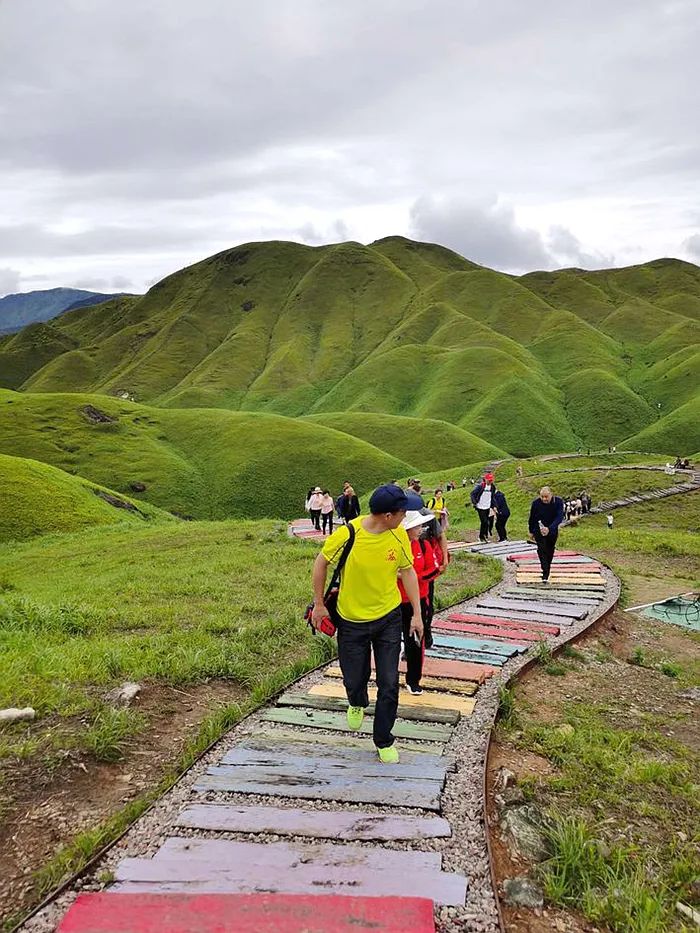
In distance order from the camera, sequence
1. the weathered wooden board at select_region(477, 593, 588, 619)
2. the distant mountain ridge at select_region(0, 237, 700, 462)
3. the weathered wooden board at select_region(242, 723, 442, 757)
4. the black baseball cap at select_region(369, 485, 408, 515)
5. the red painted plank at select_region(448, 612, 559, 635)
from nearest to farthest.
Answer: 1. the black baseball cap at select_region(369, 485, 408, 515)
2. the weathered wooden board at select_region(242, 723, 442, 757)
3. the red painted plank at select_region(448, 612, 559, 635)
4. the weathered wooden board at select_region(477, 593, 588, 619)
5. the distant mountain ridge at select_region(0, 237, 700, 462)

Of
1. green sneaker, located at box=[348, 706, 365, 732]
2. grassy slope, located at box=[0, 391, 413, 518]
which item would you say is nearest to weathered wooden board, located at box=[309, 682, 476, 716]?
green sneaker, located at box=[348, 706, 365, 732]

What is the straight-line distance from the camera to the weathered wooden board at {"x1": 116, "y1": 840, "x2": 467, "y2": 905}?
445 cm

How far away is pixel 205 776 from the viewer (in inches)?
239

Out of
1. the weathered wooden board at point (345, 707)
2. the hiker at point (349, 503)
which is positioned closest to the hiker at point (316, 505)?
the hiker at point (349, 503)

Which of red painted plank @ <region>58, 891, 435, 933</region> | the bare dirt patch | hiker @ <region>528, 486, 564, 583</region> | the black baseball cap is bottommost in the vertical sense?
the bare dirt patch

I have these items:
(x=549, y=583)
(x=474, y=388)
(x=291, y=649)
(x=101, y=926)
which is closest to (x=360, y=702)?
(x=101, y=926)

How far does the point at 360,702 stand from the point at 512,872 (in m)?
2.27

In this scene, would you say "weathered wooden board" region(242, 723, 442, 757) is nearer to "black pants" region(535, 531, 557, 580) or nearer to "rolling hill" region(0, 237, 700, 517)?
"black pants" region(535, 531, 557, 580)

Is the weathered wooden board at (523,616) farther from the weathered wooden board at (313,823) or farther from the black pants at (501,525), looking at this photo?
the black pants at (501,525)

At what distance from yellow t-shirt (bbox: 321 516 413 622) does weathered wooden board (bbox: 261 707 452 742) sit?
1650 millimetres

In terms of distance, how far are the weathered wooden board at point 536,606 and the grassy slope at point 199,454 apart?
5757 cm

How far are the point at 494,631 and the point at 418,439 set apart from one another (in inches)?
3346

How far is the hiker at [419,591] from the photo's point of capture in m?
7.46

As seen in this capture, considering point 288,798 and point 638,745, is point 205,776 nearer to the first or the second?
point 288,798
